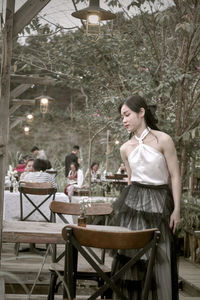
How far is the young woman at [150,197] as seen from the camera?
299cm

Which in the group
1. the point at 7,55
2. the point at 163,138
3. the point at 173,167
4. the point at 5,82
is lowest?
the point at 173,167

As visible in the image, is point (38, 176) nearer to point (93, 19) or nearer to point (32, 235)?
point (93, 19)

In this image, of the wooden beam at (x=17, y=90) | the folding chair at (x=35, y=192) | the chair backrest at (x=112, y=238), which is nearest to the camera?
the chair backrest at (x=112, y=238)

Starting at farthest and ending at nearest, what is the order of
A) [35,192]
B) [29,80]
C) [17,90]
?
[17,90], [29,80], [35,192]

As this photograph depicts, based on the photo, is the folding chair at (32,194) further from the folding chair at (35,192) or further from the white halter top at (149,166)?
the white halter top at (149,166)

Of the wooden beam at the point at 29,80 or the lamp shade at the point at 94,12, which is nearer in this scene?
the lamp shade at the point at 94,12

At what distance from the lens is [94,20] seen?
14.7 feet

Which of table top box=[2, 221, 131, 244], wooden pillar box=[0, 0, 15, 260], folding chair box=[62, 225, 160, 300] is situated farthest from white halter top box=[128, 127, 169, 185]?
wooden pillar box=[0, 0, 15, 260]

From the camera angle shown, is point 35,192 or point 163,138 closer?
point 163,138

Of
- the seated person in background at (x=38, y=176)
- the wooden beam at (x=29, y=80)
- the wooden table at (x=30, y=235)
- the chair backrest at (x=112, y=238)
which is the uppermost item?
the wooden beam at (x=29, y=80)

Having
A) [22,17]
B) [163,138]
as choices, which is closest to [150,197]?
[163,138]

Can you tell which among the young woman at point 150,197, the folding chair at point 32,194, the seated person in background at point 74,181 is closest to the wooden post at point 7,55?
the young woman at point 150,197

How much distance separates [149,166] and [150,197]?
19 cm

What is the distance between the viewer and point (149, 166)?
3188 mm
